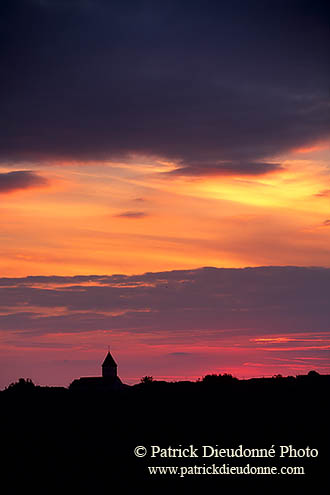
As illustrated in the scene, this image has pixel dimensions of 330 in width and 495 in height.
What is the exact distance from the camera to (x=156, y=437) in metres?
40.8

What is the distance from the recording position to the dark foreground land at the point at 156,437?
3222cm

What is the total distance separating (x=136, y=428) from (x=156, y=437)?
2.70 meters

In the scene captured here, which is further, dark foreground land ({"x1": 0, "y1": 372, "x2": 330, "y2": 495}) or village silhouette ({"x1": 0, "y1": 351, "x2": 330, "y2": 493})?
village silhouette ({"x1": 0, "y1": 351, "x2": 330, "y2": 493})

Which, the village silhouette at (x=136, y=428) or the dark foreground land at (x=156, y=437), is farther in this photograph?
the village silhouette at (x=136, y=428)

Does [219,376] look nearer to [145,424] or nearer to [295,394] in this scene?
[295,394]

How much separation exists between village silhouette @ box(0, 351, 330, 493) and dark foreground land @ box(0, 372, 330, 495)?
0.18ft

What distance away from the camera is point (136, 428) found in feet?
142

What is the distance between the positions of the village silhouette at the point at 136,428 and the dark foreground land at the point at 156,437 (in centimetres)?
5

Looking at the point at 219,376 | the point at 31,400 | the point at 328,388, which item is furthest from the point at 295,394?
the point at 219,376

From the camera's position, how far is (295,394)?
182 feet

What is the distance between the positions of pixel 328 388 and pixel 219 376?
69872 mm

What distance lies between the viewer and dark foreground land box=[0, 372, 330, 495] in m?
32.2

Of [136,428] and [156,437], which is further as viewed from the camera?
[136,428]

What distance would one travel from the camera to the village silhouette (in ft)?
114
